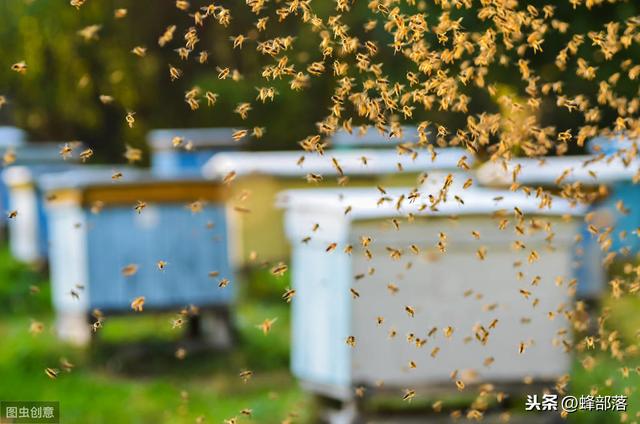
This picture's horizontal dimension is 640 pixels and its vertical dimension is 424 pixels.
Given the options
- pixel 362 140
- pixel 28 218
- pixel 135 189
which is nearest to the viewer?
pixel 135 189

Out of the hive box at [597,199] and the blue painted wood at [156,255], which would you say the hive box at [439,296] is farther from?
the hive box at [597,199]

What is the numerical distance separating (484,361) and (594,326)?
3227mm

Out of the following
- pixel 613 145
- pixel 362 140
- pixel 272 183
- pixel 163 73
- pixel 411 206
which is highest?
pixel 163 73

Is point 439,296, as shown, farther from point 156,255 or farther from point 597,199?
point 597,199

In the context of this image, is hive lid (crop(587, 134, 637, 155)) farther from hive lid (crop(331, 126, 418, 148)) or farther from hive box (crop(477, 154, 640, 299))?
hive lid (crop(331, 126, 418, 148))

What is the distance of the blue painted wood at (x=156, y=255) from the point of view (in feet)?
27.1

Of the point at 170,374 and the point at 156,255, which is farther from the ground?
the point at 156,255

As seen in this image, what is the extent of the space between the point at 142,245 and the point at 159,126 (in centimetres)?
1323

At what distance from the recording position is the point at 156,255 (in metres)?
8.37

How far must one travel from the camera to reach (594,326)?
8625mm

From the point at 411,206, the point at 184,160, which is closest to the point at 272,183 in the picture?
the point at 184,160

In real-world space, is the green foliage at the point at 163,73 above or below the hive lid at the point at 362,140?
above

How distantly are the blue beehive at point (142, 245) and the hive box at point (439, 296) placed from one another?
2.76 meters

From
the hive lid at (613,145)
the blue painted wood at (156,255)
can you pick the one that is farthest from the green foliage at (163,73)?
the blue painted wood at (156,255)
